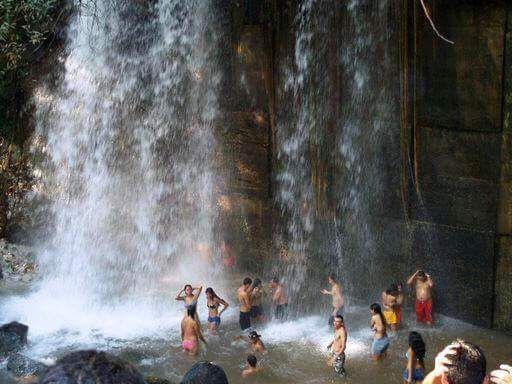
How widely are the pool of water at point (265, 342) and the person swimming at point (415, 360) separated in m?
0.51

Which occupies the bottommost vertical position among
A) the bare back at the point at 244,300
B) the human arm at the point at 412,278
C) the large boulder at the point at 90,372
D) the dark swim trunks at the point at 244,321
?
the dark swim trunks at the point at 244,321

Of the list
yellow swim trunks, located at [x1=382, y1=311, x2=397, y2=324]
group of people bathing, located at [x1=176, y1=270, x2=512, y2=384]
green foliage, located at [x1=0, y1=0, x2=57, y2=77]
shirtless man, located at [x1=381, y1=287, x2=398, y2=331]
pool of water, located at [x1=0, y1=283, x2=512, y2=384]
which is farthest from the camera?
green foliage, located at [x1=0, y1=0, x2=57, y2=77]

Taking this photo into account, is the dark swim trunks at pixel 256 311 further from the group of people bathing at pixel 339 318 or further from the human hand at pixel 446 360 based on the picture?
the human hand at pixel 446 360

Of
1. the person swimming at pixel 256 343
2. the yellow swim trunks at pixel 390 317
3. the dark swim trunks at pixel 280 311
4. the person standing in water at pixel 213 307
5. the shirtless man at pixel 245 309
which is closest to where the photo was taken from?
the person swimming at pixel 256 343

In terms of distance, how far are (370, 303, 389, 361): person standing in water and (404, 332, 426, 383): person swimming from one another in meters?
0.87

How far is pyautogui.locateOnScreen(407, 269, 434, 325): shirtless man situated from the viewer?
11406 mm

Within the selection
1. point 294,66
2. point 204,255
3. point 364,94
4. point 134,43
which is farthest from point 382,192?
point 134,43

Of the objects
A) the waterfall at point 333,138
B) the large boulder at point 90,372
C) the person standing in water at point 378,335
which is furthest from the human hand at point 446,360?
the waterfall at point 333,138

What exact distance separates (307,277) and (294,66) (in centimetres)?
367

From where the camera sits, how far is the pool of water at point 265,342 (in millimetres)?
10023

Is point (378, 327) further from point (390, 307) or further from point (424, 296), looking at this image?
point (424, 296)

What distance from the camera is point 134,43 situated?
14.7 m

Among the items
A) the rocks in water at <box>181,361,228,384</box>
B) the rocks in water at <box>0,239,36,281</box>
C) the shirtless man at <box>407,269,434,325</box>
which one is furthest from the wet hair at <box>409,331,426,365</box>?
the rocks in water at <box>0,239,36,281</box>

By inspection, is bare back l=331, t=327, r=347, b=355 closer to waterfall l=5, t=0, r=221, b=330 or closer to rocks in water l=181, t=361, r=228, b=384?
waterfall l=5, t=0, r=221, b=330
